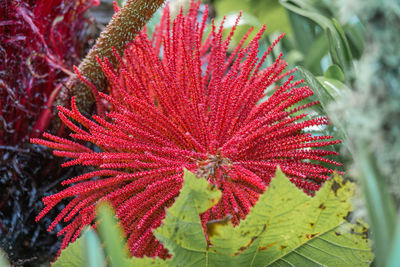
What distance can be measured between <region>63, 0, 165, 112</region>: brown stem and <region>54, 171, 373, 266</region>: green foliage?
0.15 metres

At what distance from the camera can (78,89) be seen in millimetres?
303

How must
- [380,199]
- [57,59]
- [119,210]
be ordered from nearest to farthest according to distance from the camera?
[380,199], [119,210], [57,59]

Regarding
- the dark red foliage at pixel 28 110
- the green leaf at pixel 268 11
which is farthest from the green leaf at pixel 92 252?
the green leaf at pixel 268 11

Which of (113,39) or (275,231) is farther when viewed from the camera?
(113,39)

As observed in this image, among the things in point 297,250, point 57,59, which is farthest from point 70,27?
point 297,250

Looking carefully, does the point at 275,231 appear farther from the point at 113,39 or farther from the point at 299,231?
the point at 113,39

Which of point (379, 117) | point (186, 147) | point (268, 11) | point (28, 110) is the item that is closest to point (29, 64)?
point (28, 110)

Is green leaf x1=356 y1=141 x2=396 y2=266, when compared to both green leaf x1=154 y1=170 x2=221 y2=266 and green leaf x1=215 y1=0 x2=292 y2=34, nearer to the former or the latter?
green leaf x1=154 y1=170 x2=221 y2=266

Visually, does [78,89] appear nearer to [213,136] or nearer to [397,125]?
[213,136]

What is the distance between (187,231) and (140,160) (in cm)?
8

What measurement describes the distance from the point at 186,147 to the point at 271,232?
8cm

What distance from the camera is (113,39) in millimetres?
286

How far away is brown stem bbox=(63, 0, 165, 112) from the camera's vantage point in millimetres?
278

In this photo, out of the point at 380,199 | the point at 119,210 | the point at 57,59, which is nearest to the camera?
the point at 380,199
